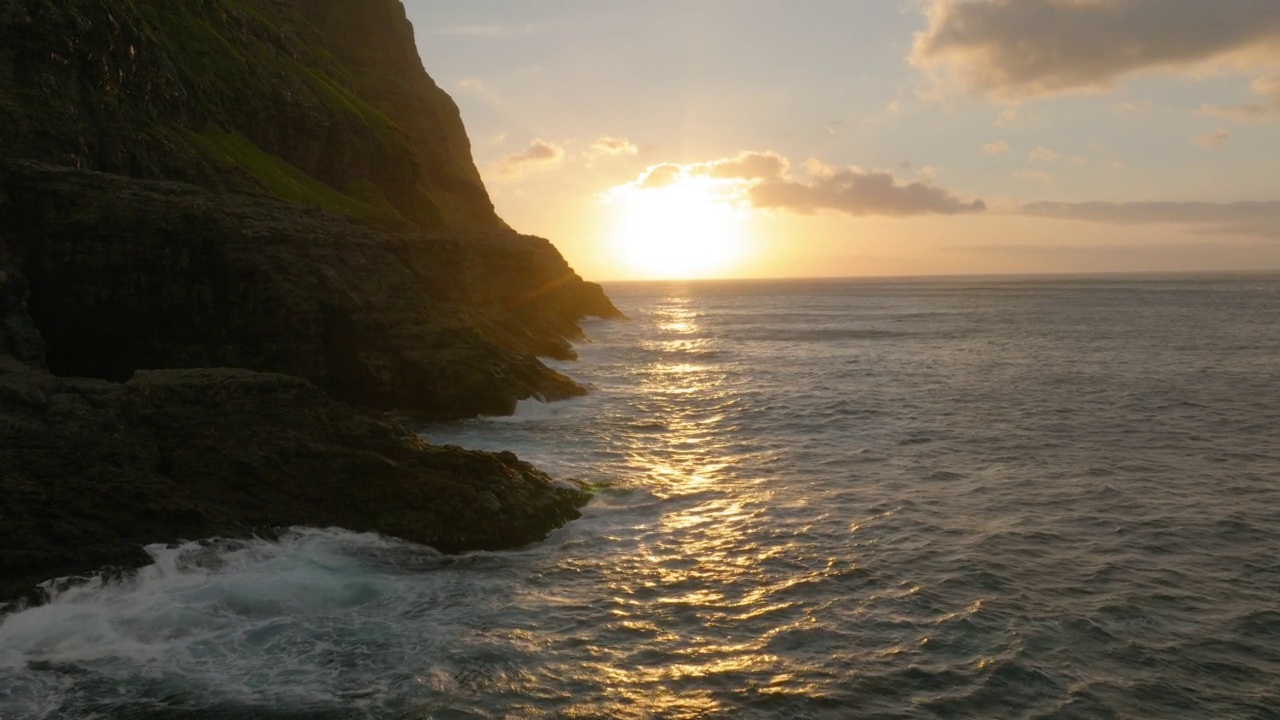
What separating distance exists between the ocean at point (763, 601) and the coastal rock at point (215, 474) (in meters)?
0.80

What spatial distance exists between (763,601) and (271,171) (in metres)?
46.0

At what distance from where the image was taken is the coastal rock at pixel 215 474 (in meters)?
16.9

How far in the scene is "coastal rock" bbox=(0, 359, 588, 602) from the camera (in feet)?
55.4

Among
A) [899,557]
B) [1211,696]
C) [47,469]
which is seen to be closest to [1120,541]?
[899,557]

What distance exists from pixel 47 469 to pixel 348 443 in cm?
631

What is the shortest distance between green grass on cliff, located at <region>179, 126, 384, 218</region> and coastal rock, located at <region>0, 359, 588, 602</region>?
85.3ft

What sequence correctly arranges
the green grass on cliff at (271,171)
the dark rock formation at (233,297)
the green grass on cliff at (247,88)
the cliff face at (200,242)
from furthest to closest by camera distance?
the green grass on cliff at (247,88) < the green grass on cliff at (271,171) < the cliff face at (200,242) < the dark rock formation at (233,297)

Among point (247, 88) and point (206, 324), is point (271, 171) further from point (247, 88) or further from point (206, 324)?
point (206, 324)

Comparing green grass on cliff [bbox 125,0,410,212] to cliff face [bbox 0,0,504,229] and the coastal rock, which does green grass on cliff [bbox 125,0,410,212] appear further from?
the coastal rock

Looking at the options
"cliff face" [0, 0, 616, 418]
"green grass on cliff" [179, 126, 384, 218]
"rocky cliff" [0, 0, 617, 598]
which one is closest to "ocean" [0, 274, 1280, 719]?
"rocky cliff" [0, 0, 617, 598]

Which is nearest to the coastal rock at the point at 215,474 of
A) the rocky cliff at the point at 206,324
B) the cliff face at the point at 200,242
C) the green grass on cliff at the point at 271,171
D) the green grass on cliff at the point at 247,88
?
the rocky cliff at the point at 206,324

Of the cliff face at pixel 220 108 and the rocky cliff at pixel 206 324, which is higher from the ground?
the cliff face at pixel 220 108

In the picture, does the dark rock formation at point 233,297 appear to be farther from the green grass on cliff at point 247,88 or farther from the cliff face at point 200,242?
the green grass on cliff at point 247,88

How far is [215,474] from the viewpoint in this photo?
1966 centimetres
